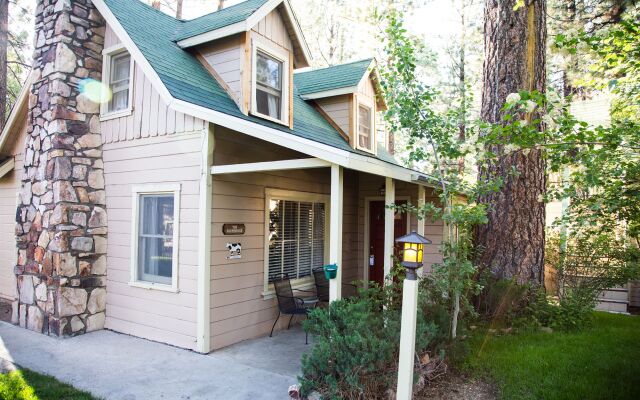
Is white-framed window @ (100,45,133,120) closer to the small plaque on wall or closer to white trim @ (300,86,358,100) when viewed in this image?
the small plaque on wall

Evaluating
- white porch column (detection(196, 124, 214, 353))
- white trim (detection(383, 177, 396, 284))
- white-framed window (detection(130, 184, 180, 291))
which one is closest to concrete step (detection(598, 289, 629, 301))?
white trim (detection(383, 177, 396, 284))

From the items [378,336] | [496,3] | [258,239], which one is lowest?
[378,336]

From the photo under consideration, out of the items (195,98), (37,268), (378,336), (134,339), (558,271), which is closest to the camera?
(378,336)

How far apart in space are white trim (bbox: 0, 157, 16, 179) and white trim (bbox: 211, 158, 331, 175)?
5.11 meters

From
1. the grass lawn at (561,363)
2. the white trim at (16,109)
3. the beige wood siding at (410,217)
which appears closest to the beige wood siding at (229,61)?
the white trim at (16,109)

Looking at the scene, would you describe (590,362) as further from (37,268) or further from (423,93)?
(37,268)

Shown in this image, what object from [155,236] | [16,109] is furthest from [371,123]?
[16,109]

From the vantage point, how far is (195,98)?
5633 mm

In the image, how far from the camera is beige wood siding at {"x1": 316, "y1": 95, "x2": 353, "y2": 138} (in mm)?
8727

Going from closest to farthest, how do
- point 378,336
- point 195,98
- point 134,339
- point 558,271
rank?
1. point 378,336
2. point 195,98
3. point 134,339
4. point 558,271

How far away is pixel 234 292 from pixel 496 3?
600 centimetres

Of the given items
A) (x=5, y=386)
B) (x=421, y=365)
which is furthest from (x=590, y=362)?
(x=5, y=386)

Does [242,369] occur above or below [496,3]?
below

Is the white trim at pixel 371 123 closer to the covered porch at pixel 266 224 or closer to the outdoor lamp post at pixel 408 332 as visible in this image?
the covered porch at pixel 266 224
